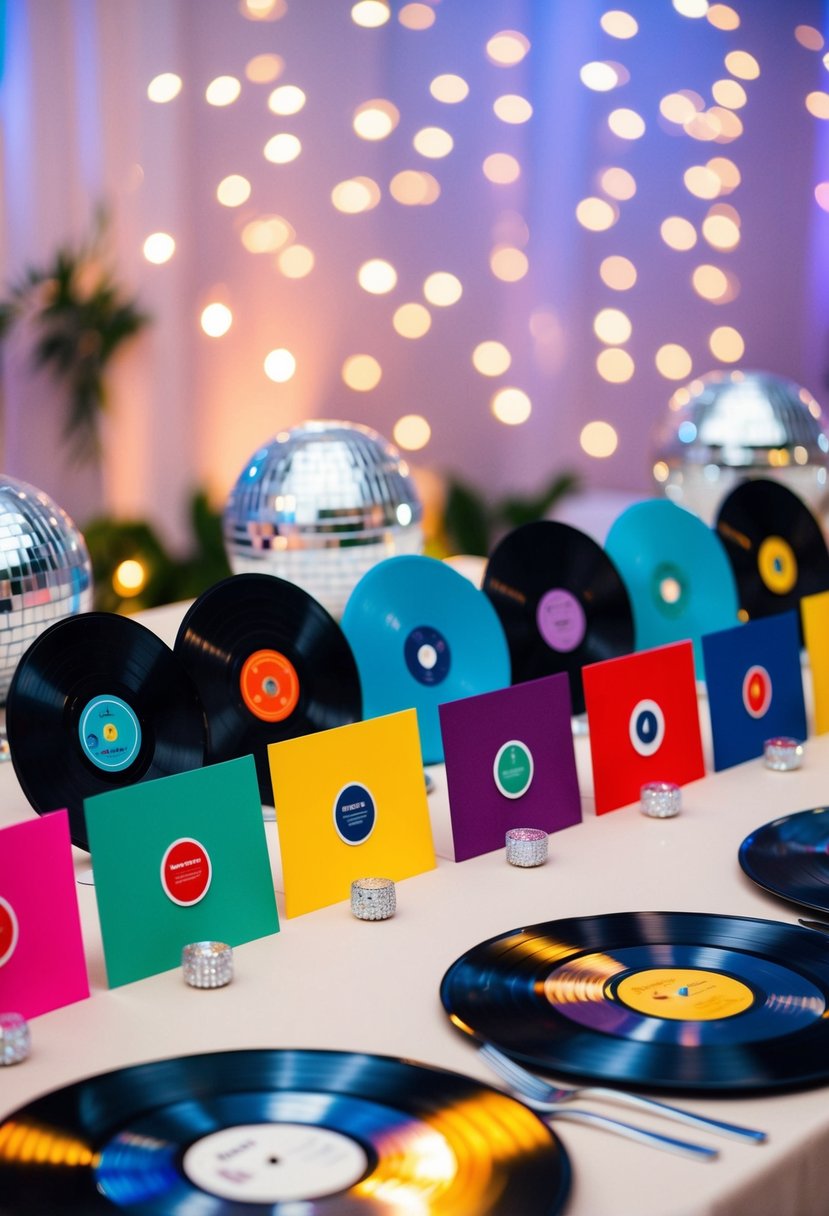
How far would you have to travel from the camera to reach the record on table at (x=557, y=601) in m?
1.45

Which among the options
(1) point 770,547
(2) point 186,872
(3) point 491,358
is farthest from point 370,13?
(2) point 186,872

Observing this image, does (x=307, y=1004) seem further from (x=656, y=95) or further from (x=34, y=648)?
(x=656, y=95)

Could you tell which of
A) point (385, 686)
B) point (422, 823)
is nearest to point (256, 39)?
point (385, 686)

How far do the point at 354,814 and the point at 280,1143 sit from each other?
383 millimetres

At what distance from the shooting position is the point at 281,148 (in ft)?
13.5

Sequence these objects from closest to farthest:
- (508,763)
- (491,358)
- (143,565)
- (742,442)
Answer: (508,763) < (742,442) < (143,565) < (491,358)

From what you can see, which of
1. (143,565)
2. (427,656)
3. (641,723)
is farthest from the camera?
(143,565)

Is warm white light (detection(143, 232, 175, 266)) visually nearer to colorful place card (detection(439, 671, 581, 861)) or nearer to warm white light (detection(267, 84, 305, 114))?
warm white light (detection(267, 84, 305, 114))

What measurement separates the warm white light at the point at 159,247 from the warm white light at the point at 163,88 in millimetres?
361

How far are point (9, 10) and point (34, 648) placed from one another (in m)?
3.32

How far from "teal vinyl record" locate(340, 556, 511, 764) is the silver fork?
590 millimetres

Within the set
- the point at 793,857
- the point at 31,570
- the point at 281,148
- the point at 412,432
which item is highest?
the point at 281,148

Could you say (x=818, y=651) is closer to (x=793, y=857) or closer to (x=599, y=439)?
(x=793, y=857)

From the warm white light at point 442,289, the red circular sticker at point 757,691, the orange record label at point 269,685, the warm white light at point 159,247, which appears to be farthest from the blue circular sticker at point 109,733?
the warm white light at point 442,289
